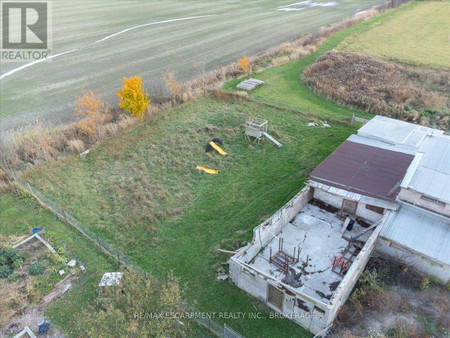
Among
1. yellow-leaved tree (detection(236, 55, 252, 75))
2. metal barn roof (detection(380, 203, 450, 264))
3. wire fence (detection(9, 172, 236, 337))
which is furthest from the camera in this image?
yellow-leaved tree (detection(236, 55, 252, 75))

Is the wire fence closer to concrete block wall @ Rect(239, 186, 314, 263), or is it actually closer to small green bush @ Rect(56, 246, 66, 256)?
small green bush @ Rect(56, 246, 66, 256)

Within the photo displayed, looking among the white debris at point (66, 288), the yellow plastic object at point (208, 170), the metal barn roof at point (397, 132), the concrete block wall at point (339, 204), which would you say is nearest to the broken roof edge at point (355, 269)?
the concrete block wall at point (339, 204)

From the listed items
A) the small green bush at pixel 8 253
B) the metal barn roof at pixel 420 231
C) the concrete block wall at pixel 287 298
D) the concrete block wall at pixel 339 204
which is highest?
the metal barn roof at pixel 420 231

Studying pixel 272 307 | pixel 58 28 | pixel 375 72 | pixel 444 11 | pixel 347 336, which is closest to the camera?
pixel 347 336

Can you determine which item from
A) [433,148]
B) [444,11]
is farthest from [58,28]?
[444,11]

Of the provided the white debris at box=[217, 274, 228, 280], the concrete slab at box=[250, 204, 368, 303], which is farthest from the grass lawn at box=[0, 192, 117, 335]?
the concrete slab at box=[250, 204, 368, 303]

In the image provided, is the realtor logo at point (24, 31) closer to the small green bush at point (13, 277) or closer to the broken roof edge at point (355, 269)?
the small green bush at point (13, 277)

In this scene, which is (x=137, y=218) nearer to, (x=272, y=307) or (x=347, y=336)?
(x=272, y=307)
